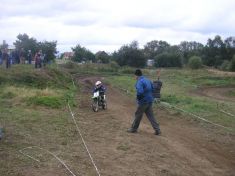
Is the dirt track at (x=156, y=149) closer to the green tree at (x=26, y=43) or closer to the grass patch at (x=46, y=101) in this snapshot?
the grass patch at (x=46, y=101)

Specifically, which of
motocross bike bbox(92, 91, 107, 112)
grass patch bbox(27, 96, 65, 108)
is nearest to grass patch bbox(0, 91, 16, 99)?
grass patch bbox(27, 96, 65, 108)

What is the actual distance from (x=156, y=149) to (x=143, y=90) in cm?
255

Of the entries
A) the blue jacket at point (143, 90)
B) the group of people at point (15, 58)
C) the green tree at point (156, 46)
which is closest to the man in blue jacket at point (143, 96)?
the blue jacket at point (143, 90)

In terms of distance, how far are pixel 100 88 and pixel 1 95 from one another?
6.01m

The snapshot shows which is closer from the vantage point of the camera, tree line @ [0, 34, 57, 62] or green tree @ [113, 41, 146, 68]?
tree line @ [0, 34, 57, 62]

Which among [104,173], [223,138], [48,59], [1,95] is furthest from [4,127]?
[48,59]

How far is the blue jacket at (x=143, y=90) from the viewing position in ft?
47.0

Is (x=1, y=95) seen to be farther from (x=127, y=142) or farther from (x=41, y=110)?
(x=127, y=142)

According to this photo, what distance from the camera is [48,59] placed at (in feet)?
192

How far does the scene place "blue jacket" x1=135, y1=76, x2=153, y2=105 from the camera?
14328 mm

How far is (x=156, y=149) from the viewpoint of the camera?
1236 centimetres

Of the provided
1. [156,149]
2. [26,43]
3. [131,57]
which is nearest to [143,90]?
[156,149]

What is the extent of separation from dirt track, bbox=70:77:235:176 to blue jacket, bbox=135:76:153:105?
108 cm

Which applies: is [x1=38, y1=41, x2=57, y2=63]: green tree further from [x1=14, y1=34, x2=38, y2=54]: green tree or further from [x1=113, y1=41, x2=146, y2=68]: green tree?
[x1=113, y1=41, x2=146, y2=68]: green tree
